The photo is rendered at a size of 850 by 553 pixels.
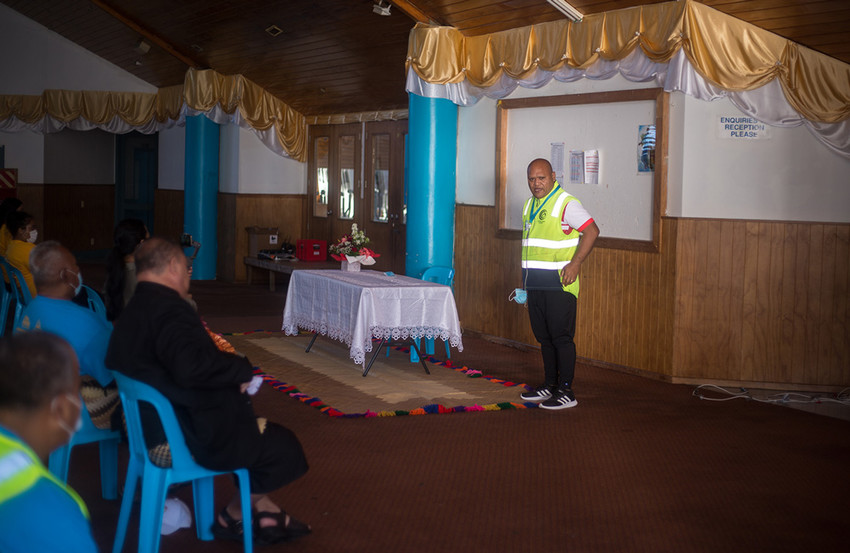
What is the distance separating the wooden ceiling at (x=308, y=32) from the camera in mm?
6242

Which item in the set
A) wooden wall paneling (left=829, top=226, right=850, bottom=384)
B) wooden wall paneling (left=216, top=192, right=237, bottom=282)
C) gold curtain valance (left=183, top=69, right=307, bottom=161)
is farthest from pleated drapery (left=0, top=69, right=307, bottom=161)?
wooden wall paneling (left=829, top=226, right=850, bottom=384)

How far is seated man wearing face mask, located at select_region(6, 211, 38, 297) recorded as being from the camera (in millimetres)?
6688

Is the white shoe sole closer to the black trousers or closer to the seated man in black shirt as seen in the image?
the black trousers

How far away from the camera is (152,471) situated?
3141 millimetres

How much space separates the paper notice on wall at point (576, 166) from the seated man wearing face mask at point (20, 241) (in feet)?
14.1

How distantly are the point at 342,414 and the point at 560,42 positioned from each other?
3587mm

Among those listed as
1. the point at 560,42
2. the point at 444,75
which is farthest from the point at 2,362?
the point at 444,75

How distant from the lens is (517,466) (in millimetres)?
4703

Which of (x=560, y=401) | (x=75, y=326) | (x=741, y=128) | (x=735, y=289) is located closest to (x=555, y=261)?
(x=560, y=401)

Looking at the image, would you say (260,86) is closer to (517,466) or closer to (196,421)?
(517,466)

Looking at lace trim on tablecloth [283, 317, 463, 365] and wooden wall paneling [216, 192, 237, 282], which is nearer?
lace trim on tablecloth [283, 317, 463, 365]

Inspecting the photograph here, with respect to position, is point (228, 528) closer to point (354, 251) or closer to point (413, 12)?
point (354, 251)

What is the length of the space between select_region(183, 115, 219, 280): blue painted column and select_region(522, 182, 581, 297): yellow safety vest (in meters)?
8.01

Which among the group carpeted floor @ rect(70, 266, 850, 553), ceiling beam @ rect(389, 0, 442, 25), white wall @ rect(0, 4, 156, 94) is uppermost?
white wall @ rect(0, 4, 156, 94)
